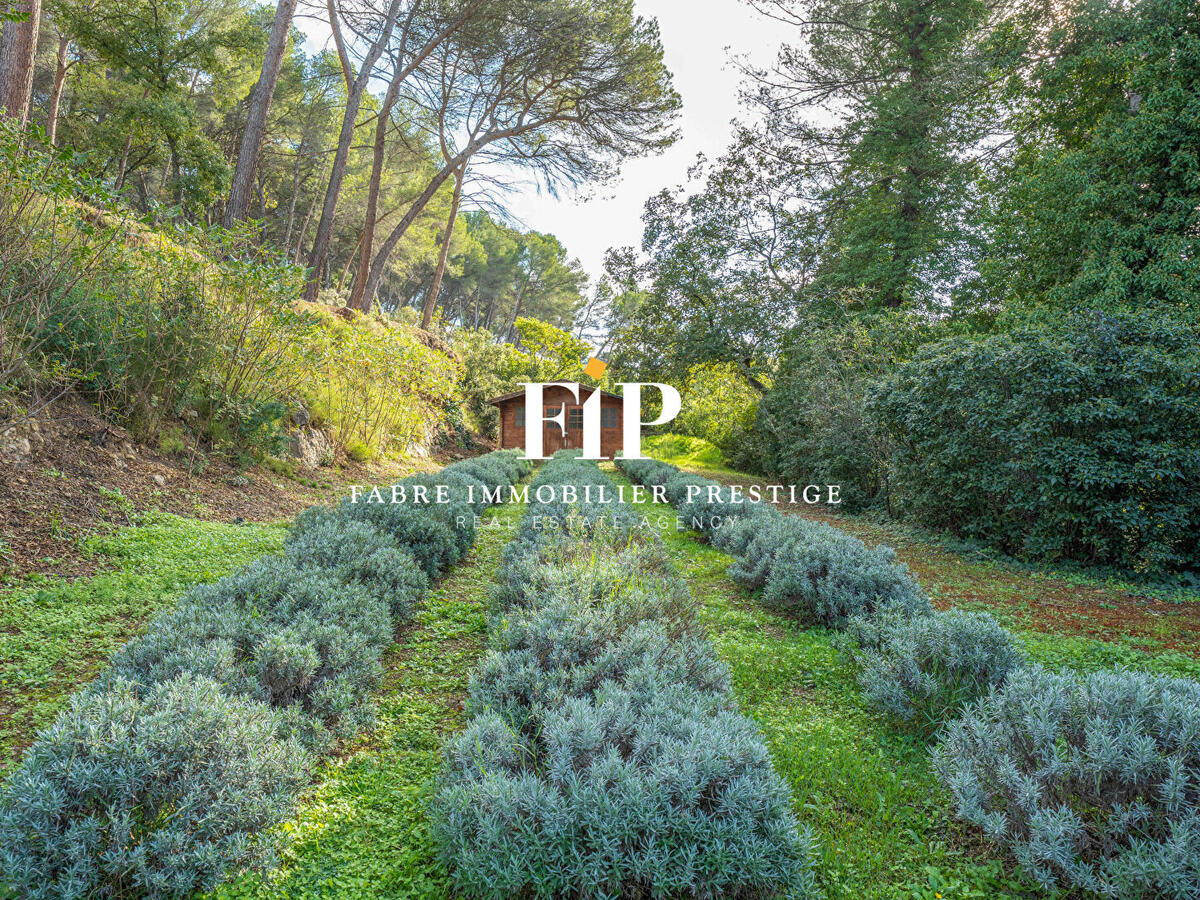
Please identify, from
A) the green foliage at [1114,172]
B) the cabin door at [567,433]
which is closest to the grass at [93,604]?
the green foliage at [1114,172]

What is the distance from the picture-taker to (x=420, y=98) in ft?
50.8

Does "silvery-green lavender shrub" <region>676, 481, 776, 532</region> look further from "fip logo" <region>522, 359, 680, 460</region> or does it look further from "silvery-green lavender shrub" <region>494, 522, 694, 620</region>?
"silvery-green lavender shrub" <region>494, 522, 694, 620</region>

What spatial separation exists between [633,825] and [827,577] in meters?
2.85

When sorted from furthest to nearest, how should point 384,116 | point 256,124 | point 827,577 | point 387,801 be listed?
point 384,116, point 256,124, point 827,577, point 387,801

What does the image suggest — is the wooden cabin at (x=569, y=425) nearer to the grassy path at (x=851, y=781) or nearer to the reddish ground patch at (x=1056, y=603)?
the reddish ground patch at (x=1056, y=603)

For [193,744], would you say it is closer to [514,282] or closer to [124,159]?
[124,159]

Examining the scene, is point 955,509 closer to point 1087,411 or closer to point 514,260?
point 1087,411

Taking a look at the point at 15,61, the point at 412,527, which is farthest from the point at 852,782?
the point at 15,61

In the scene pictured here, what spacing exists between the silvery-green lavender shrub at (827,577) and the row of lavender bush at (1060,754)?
69 cm

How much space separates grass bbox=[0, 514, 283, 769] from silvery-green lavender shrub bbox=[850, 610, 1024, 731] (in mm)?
3536

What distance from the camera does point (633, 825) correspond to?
1489 millimetres

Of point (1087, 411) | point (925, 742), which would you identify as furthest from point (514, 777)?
point (1087, 411)

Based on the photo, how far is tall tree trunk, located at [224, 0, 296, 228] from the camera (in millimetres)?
8648

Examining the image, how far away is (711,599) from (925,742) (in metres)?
2.15
